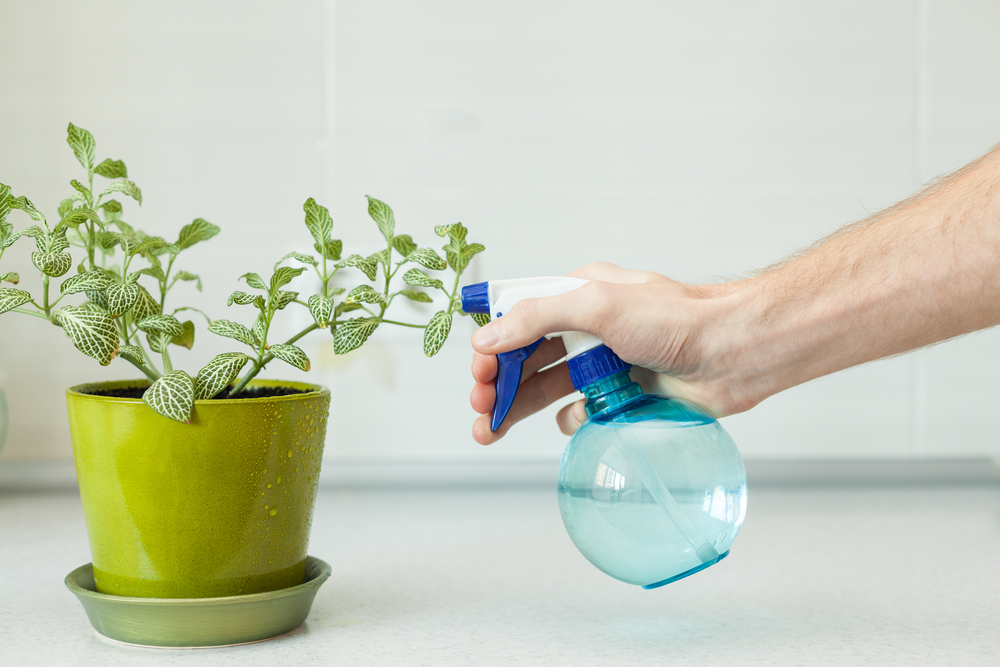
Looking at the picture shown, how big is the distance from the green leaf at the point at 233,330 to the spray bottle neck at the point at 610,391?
244mm

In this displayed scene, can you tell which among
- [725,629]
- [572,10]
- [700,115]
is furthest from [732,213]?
[725,629]

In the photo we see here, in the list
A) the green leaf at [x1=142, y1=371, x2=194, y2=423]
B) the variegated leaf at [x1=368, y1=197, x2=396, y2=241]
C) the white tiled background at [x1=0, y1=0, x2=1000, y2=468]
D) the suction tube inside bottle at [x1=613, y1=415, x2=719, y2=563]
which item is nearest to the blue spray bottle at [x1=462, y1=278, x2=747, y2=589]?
the suction tube inside bottle at [x1=613, y1=415, x2=719, y2=563]

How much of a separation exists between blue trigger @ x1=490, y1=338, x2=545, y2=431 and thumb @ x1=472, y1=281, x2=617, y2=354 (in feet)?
0.12

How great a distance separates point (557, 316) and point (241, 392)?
26 centimetres

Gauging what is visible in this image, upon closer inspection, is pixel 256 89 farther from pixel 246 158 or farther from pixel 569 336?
pixel 569 336

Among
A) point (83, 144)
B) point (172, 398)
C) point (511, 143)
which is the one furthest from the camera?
point (511, 143)

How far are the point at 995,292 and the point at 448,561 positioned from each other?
0.52 m

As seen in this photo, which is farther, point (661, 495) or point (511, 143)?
point (511, 143)

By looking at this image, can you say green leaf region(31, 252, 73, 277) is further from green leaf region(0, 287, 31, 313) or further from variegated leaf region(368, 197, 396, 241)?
variegated leaf region(368, 197, 396, 241)

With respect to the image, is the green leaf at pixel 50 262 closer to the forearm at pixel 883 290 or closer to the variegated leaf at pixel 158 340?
the variegated leaf at pixel 158 340

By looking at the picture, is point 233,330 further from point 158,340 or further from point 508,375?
point 508,375

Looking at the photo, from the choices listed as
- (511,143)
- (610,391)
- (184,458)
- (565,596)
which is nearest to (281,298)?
(184,458)

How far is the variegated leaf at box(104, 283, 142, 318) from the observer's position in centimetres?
51

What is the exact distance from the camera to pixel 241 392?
59 cm
